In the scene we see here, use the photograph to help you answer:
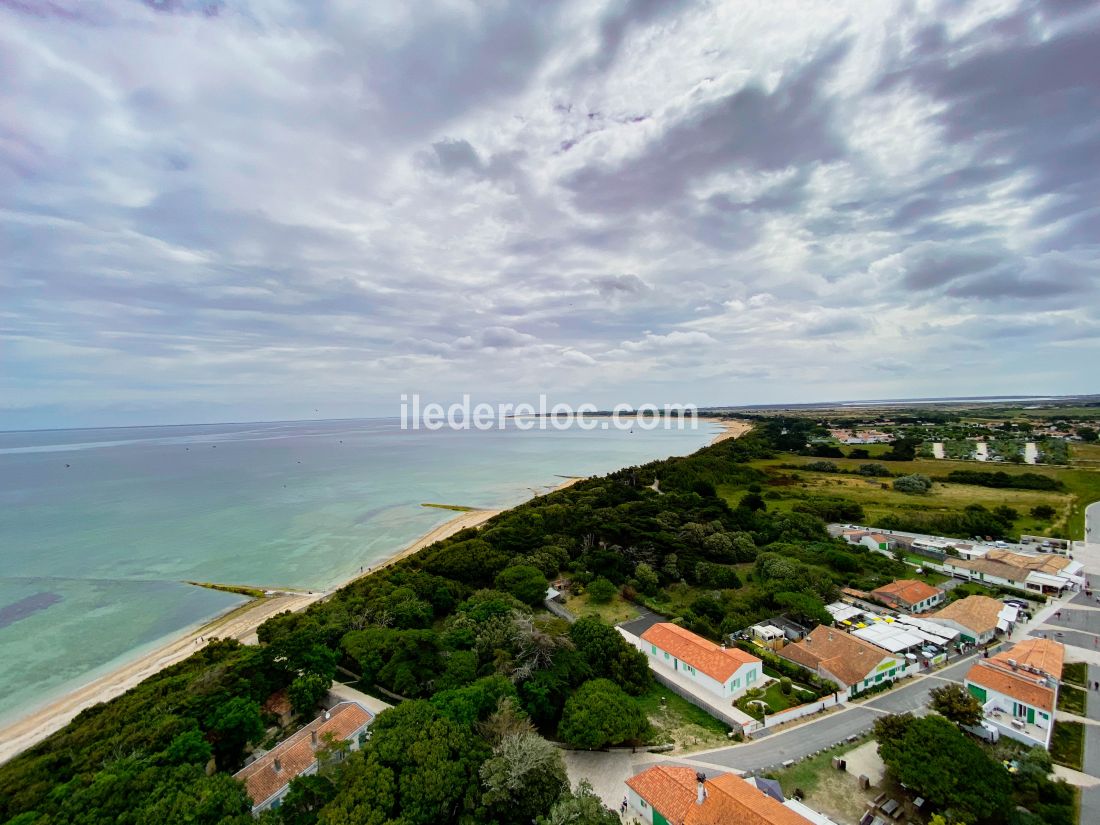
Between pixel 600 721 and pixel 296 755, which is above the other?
pixel 600 721

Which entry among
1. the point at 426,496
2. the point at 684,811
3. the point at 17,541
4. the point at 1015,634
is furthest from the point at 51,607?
the point at 1015,634

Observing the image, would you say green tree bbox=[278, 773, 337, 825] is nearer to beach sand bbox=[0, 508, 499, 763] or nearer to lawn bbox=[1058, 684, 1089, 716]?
beach sand bbox=[0, 508, 499, 763]

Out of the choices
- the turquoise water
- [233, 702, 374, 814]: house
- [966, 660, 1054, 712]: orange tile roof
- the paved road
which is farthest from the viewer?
the turquoise water

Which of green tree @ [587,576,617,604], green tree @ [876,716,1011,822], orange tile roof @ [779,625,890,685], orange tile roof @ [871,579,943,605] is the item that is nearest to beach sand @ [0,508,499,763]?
green tree @ [587,576,617,604]

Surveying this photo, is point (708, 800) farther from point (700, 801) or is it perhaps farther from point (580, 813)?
point (580, 813)

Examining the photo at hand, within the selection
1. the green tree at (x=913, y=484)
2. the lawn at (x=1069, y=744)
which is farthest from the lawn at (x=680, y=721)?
the green tree at (x=913, y=484)

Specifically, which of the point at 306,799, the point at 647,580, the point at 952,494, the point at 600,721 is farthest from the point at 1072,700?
the point at 952,494
